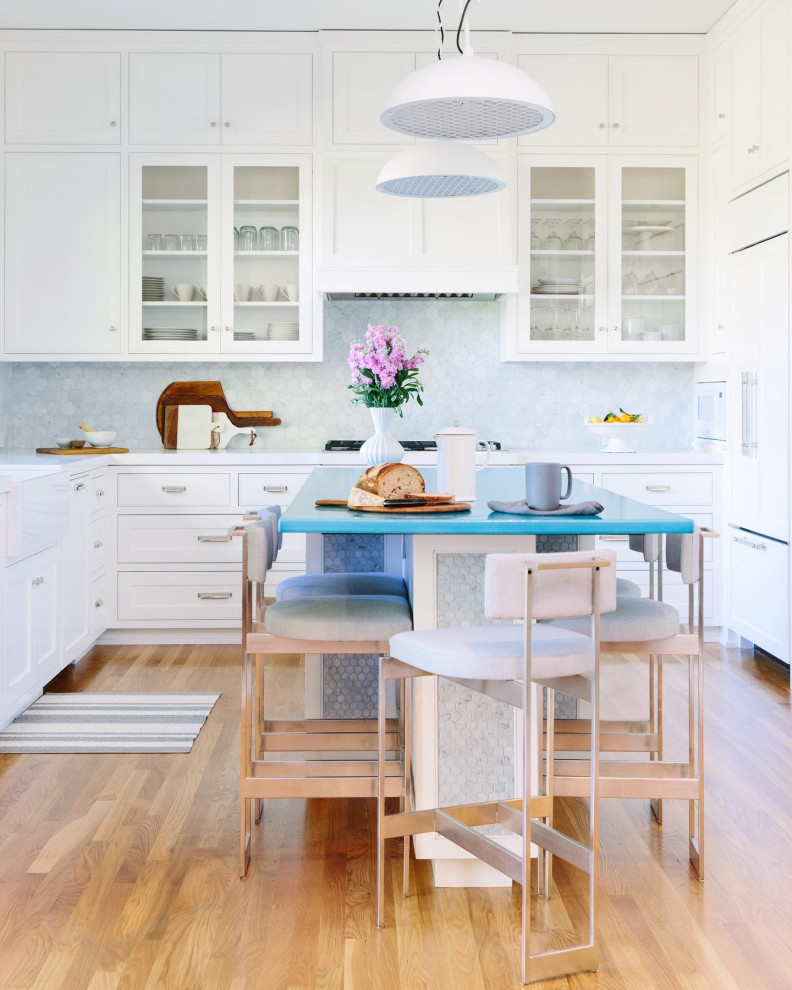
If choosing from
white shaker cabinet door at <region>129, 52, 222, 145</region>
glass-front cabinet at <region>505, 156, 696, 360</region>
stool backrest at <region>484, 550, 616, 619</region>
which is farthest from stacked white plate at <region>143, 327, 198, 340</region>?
stool backrest at <region>484, 550, 616, 619</region>

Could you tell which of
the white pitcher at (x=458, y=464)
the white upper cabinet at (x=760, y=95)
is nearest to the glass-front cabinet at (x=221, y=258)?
the white upper cabinet at (x=760, y=95)

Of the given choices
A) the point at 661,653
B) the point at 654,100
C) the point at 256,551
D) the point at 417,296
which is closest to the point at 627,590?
the point at 661,653

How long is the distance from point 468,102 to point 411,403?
310 cm

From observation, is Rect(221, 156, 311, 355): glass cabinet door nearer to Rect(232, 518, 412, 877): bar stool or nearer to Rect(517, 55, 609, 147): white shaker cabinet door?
Rect(517, 55, 609, 147): white shaker cabinet door

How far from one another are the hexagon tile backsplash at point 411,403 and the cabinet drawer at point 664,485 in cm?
60

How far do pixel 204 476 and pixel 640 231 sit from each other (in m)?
2.42

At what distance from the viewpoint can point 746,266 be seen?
4.71 meters

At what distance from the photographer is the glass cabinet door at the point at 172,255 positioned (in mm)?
5098

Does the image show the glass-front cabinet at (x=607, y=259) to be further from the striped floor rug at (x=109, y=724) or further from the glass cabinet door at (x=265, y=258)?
the striped floor rug at (x=109, y=724)

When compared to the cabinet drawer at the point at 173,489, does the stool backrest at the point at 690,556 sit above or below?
below

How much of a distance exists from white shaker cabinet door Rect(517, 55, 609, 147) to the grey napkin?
317 centimetres

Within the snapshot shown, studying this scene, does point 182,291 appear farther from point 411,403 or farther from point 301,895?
point 301,895

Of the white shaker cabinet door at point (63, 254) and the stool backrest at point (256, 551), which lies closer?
the stool backrest at point (256, 551)

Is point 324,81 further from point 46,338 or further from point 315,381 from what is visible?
point 46,338
